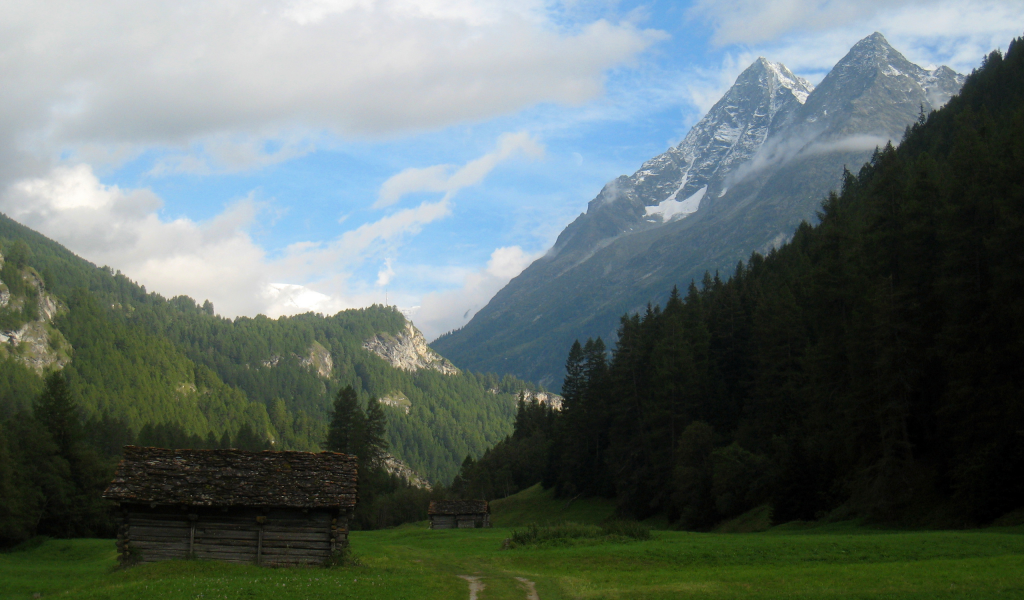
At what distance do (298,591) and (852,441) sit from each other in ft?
119

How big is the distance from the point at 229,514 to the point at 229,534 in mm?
859

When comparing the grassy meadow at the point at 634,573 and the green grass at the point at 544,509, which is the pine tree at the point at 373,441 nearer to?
the green grass at the point at 544,509

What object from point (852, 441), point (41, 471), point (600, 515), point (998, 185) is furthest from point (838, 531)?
point (41, 471)

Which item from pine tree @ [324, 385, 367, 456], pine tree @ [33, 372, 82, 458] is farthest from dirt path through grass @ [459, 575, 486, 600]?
pine tree @ [33, 372, 82, 458]

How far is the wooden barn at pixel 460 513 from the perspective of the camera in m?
82.7

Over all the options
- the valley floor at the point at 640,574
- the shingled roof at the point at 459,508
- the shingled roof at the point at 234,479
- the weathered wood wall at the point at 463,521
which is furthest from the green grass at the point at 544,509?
the shingled roof at the point at 234,479

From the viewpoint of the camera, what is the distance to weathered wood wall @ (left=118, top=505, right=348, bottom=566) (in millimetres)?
31938

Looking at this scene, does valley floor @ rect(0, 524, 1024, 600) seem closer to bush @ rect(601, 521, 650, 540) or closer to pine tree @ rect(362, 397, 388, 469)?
bush @ rect(601, 521, 650, 540)

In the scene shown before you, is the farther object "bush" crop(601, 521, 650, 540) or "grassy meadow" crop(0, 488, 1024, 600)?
"bush" crop(601, 521, 650, 540)

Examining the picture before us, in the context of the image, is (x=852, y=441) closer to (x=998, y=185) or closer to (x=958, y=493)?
(x=958, y=493)

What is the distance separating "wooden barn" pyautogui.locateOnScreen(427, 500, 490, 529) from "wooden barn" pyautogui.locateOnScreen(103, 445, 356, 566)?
5170 centimetres

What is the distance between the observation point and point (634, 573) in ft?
100

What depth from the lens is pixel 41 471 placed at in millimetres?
68875

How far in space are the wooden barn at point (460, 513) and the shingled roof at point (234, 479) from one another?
5128 cm
